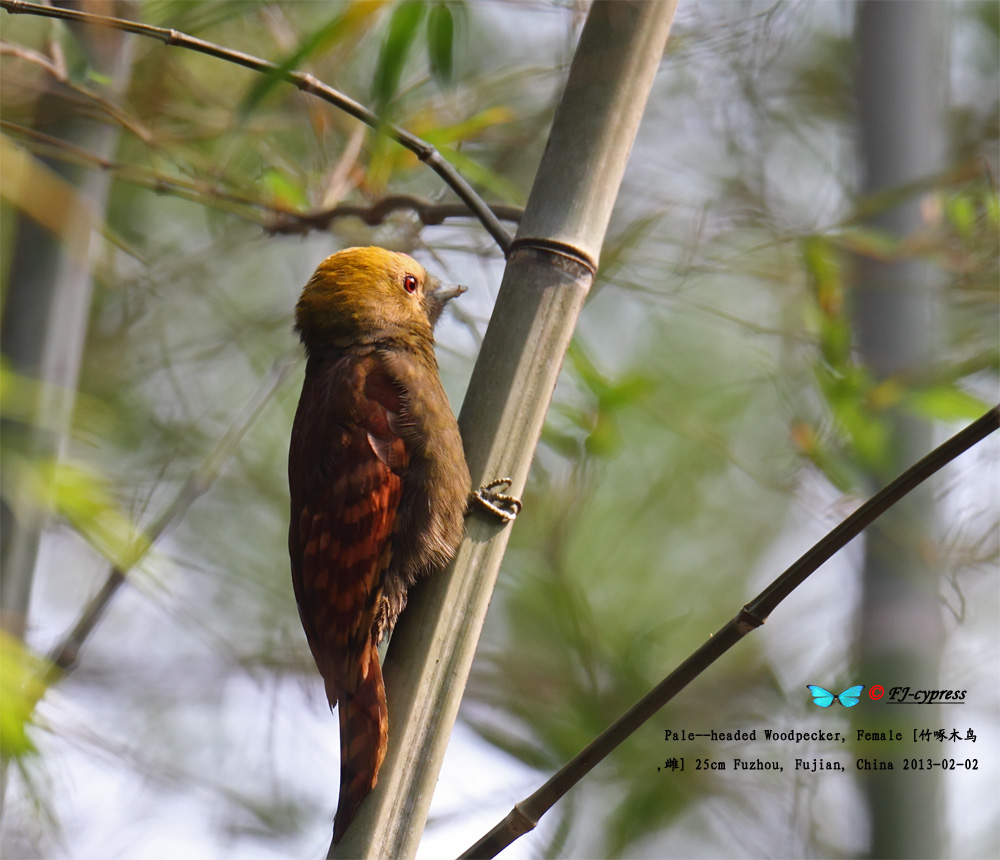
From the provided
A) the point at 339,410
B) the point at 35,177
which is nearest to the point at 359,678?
the point at 339,410

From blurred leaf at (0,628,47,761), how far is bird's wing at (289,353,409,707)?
621 mm

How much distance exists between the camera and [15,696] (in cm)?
209

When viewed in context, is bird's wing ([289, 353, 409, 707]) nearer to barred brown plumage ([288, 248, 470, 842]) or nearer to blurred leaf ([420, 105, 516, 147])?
barred brown plumage ([288, 248, 470, 842])

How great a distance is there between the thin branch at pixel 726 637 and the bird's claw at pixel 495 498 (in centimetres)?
43

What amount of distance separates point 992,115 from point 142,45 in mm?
3478

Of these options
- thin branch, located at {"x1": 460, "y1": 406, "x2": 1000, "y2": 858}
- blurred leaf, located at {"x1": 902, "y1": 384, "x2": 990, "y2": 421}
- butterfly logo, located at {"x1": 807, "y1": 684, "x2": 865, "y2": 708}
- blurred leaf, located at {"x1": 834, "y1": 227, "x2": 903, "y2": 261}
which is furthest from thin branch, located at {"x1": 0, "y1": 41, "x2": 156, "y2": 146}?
butterfly logo, located at {"x1": 807, "y1": 684, "x2": 865, "y2": 708}

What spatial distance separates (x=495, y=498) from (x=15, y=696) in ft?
4.05

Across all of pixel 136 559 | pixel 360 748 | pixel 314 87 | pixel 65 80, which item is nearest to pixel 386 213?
pixel 314 87

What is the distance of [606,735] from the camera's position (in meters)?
1.18

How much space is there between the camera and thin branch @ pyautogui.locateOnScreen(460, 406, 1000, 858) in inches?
42.8

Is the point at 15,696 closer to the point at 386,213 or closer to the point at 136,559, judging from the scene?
the point at 136,559

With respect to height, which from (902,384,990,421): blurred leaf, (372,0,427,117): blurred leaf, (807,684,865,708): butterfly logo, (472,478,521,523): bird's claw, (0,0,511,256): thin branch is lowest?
(472,478,521,523): bird's claw

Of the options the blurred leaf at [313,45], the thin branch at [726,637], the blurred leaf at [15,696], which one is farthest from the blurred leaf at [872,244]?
the blurred leaf at [15,696]

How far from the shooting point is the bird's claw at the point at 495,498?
1525mm
